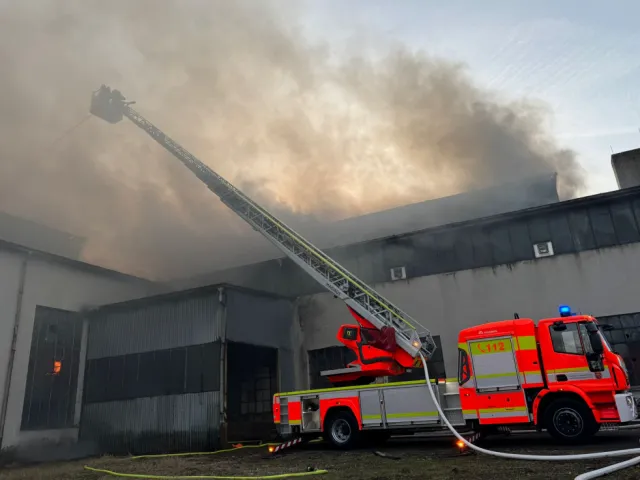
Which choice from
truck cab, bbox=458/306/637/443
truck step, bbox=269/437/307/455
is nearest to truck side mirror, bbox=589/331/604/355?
truck cab, bbox=458/306/637/443

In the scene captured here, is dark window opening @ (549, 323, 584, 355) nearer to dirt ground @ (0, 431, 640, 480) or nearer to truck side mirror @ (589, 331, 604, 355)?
truck side mirror @ (589, 331, 604, 355)

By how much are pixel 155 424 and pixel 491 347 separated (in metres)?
10.7

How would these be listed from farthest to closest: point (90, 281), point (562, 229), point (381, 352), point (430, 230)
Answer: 1. point (90, 281)
2. point (430, 230)
3. point (562, 229)
4. point (381, 352)

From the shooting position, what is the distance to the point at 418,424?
1016 cm

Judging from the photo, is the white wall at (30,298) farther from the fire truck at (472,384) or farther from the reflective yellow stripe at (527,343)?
the reflective yellow stripe at (527,343)

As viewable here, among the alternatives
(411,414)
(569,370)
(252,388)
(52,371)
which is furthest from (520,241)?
(52,371)

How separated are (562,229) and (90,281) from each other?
16.8 metres

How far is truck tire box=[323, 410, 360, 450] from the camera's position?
36.1 feet

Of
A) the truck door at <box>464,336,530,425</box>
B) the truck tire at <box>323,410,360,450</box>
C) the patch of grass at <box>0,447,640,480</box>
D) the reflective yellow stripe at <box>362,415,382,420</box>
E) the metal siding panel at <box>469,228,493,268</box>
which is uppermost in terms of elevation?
the metal siding panel at <box>469,228,493,268</box>

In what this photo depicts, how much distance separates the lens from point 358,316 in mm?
12641

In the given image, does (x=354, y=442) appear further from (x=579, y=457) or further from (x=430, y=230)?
(x=430, y=230)

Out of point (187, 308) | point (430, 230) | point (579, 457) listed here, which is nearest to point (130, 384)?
point (187, 308)

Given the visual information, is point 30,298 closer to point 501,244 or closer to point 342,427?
point 342,427

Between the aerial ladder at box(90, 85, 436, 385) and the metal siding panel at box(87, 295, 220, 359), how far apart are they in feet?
10.5
